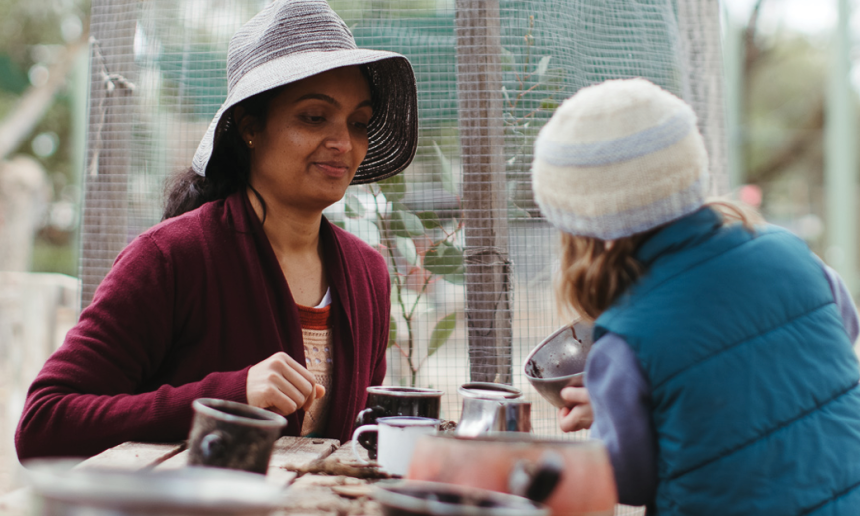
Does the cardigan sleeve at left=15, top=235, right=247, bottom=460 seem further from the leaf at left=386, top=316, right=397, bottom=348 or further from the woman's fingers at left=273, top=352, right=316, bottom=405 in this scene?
the leaf at left=386, top=316, right=397, bottom=348

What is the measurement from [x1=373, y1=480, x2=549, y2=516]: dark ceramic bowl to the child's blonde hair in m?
0.52

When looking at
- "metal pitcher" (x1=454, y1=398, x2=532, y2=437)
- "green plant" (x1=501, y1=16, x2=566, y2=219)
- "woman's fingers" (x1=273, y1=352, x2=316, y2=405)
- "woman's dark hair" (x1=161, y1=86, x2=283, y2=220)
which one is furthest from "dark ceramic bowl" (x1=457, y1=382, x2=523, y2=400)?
"green plant" (x1=501, y1=16, x2=566, y2=219)

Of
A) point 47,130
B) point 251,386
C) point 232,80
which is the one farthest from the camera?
point 47,130

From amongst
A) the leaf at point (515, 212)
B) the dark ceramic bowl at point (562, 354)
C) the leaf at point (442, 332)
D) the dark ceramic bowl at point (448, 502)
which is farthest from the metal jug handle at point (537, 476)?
the leaf at point (442, 332)

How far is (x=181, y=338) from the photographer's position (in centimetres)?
177

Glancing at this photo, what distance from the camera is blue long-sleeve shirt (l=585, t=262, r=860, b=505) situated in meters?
1.10

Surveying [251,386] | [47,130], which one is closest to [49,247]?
[47,130]

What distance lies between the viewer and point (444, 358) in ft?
8.20

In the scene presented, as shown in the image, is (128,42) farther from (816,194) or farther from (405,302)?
(816,194)

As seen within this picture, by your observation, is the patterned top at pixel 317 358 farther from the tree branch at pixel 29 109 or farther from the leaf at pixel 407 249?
the tree branch at pixel 29 109

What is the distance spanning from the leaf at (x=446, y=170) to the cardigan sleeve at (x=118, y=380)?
97 centimetres

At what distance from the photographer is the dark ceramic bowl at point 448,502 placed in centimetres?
70

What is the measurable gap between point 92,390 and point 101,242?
1144 mm

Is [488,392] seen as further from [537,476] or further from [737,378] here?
[537,476]
